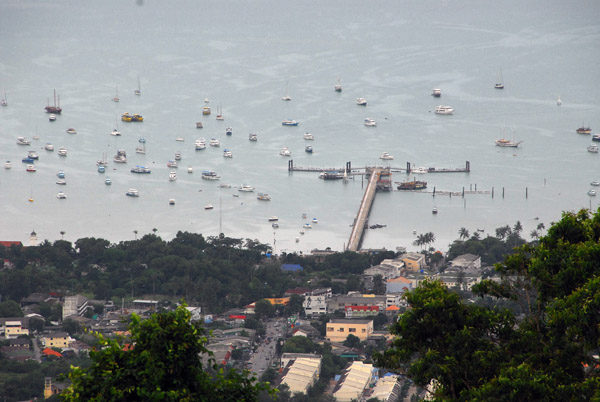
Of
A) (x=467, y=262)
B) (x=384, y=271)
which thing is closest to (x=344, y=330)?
(x=384, y=271)

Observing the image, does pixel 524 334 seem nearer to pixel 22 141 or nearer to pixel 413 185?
pixel 413 185

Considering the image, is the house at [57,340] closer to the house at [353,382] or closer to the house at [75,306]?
the house at [75,306]

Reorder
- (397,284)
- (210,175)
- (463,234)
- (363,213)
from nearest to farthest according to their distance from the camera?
1. (397,284)
2. (463,234)
3. (363,213)
4. (210,175)

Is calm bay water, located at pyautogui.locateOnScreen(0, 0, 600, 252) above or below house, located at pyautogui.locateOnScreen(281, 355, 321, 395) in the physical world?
above

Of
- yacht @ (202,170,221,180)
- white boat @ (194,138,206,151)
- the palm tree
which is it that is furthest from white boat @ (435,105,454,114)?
the palm tree

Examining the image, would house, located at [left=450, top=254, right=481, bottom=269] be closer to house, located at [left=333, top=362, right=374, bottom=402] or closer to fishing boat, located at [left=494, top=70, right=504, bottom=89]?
house, located at [left=333, top=362, right=374, bottom=402]

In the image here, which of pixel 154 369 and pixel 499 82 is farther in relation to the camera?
pixel 499 82

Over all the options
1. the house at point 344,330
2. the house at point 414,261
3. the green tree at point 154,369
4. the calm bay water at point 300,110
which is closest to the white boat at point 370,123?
the calm bay water at point 300,110

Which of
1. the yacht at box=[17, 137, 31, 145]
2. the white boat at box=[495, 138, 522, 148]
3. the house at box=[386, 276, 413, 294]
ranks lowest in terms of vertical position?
the house at box=[386, 276, 413, 294]
